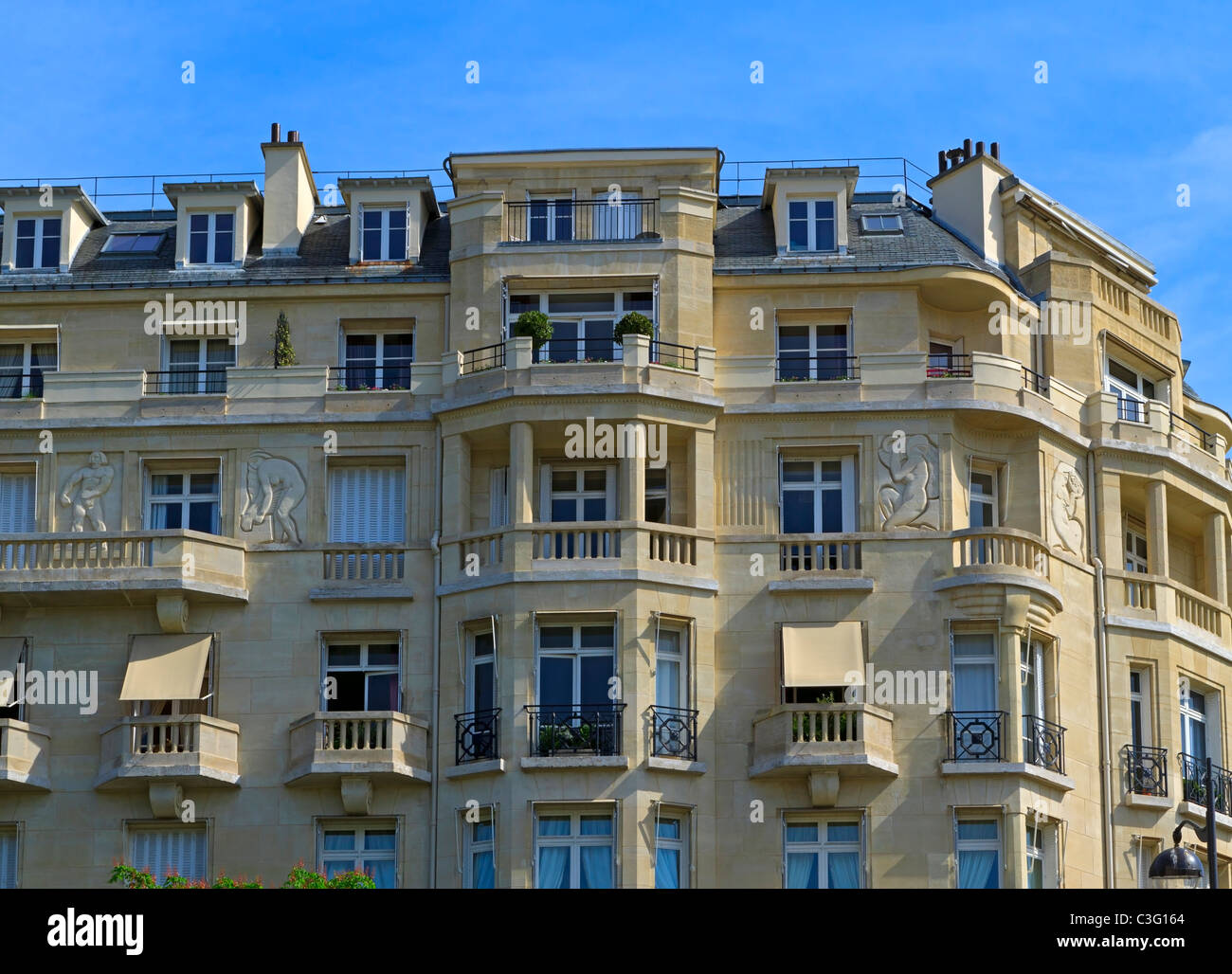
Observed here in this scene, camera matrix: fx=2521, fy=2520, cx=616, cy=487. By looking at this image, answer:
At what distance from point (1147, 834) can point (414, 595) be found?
47.0ft

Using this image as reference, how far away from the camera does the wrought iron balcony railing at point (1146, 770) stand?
47188mm

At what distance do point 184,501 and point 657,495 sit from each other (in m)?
9.07

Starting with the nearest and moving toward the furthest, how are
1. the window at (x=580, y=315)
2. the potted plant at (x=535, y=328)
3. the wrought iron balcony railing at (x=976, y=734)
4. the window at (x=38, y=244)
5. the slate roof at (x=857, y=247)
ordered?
the wrought iron balcony railing at (x=976, y=734) → the potted plant at (x=535, y=328) → the window at (x=580, y=315) → the slate roof at (x=857, y=247) → the window at (x=38, y=244)

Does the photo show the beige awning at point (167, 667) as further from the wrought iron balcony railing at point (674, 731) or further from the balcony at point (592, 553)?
the wrought iron balcony railing at point (674, 731)

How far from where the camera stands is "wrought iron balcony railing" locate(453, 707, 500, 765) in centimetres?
4484

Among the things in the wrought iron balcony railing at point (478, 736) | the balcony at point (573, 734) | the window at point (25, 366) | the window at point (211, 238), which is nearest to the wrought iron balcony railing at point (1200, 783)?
the balcony at point (573, 734)

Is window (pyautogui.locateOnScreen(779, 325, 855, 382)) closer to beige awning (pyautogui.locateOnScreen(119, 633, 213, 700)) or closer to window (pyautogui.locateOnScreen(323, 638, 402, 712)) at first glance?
window (pyautogui.locateOnScreen(323, 638, 402, 712))

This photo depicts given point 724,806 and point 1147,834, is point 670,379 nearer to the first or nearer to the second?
point 724,806

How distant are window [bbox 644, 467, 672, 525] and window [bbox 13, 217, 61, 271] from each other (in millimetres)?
13094

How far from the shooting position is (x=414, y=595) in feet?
153

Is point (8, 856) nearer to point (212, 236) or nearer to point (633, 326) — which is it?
point (212, 236)

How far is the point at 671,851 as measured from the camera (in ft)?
146

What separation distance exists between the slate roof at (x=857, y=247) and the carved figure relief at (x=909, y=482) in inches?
142

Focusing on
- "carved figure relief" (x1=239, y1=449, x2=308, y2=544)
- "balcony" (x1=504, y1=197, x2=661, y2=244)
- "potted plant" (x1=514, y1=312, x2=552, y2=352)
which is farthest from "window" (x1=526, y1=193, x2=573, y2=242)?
"carved figure relief" (x1=239, y1=449, x2=308, y2=544)
